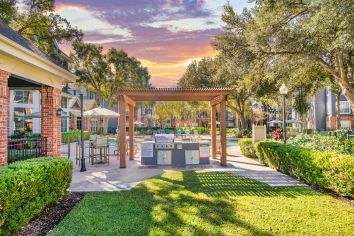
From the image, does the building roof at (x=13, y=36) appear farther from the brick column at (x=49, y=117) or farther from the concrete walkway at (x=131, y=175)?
the concrete walkway at (x=131, y=175)

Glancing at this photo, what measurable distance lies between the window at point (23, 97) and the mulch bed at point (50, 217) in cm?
1598

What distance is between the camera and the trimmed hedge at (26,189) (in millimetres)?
3930

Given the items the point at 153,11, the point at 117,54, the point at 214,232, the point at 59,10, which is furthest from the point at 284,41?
the point at 117,54

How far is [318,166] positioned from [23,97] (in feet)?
68.8

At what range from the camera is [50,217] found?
17.8ft

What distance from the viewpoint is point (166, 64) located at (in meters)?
18.6

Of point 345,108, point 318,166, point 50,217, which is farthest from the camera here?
point 345,108

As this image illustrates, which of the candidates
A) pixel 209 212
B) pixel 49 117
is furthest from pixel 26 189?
pixel 49 117

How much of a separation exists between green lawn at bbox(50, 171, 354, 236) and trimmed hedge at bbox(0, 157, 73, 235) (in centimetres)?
62

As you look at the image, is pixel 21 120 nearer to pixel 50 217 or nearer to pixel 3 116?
pixel 3 116

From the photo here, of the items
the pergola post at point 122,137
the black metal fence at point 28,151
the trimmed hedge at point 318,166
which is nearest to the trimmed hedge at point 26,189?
the black metal fence at point 28,151

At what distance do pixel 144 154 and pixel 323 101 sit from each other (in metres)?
37.8

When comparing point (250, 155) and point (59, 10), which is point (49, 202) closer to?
point (250, 155)

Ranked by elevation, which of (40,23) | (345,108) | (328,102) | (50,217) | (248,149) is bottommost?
(50,217)
